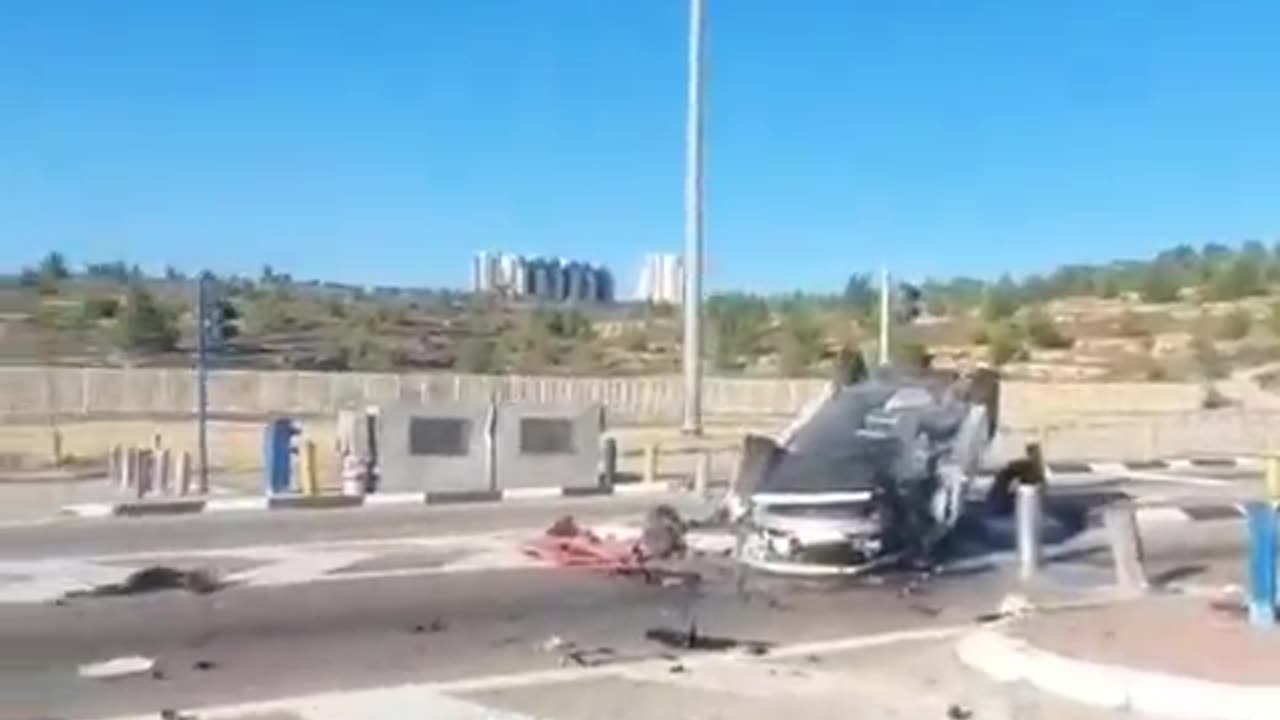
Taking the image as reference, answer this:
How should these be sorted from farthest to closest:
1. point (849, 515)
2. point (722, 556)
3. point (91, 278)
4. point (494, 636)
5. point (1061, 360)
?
1. point (91, 278)
2. point (1061, 360)
3. point (722, 556)
4. point (849, 515)
5. point (494, 636)

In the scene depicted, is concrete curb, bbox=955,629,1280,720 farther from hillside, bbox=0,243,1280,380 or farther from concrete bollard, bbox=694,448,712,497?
hillside, bbox=0,243,1280,380

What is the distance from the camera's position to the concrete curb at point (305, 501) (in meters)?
26.1

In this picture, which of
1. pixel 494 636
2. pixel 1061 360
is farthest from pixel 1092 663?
pixel 1061 360

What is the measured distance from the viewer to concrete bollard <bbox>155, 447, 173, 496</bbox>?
30.0 meters

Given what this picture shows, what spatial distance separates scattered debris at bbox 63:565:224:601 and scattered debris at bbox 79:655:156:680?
3505mm

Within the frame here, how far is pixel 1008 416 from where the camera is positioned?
2494 inches

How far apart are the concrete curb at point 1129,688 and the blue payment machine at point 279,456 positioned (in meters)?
17.5

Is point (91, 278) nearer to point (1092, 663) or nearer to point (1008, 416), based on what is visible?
point (1008, 416)

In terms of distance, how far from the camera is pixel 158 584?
57.6ft

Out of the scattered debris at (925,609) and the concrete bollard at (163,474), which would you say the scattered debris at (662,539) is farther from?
the concrete bollard at (163,474)

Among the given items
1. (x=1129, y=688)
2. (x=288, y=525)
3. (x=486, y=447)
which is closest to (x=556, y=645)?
(x=1129, y=688)

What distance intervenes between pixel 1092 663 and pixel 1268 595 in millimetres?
2447

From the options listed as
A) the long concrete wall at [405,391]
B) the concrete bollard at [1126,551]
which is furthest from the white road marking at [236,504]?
the long concrete wall at [405,391]

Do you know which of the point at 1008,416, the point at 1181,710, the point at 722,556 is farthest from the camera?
the point at 1008,416
